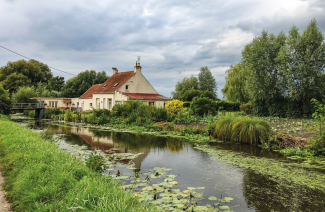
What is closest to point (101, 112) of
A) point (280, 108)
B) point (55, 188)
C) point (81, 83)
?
point (280, 108)

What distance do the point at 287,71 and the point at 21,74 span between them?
185ft

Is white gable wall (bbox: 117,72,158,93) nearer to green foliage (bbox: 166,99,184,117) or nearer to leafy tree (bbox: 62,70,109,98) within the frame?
green foliage (bbox: 166,99,184,117)

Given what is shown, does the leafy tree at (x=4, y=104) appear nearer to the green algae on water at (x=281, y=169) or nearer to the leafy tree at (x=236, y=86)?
the green algae on water at (x=281, y=169)

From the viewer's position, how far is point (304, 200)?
5363 millimetres

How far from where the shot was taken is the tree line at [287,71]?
74.2 ft

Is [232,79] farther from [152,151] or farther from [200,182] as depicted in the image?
[200,182]

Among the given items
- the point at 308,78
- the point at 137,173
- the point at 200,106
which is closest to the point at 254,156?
the point at 137,173

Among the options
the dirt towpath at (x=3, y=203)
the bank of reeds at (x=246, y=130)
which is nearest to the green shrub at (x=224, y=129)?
the bank of reeds at (x=246, y=130)

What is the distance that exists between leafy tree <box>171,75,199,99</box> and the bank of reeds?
165ft

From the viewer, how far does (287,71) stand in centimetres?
2408

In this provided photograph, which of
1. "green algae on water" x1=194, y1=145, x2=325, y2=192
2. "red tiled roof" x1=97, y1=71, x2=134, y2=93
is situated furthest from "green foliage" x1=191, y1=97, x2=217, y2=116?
"red tiled roof" x1=97, y1=71, x2=134, y2=93

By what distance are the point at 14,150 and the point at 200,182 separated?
612 cm

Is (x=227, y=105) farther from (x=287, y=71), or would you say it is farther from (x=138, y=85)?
(x=138, y=85)

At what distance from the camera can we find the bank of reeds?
1221 cm
